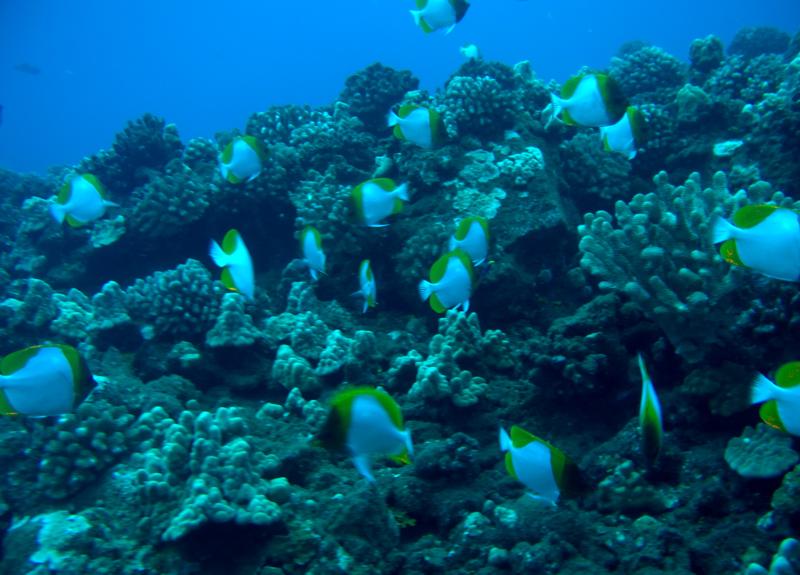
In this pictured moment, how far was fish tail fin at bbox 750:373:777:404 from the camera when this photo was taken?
2.46 meters

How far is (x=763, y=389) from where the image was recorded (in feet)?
8.14

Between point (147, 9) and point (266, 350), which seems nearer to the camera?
point (266, 350)

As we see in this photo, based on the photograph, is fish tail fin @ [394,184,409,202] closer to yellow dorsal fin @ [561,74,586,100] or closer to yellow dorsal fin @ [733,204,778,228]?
yellow dorsal fin @ [561,74,586,100]

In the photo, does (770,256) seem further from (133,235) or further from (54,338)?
(133,235)

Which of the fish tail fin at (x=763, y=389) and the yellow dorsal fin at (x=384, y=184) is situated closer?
the fish tail fin at (x=763, y=389)

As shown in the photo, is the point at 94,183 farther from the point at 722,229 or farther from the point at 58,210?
the point at 722,229

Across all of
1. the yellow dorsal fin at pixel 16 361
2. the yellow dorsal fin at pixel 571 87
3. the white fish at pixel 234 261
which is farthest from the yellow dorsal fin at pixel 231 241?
the yellow dorsal fin at pixel 571 87

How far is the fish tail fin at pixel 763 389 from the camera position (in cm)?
246

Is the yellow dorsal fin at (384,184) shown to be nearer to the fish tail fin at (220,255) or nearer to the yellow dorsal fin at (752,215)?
the fish tail fin at (220,255)

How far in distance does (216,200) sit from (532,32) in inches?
5188

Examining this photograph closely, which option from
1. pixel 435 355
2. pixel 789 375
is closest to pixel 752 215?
pixel 789 375

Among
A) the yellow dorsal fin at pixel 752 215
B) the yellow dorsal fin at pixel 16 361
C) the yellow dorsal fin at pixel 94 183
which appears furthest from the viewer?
the yellow dorsal fin at pixel 94 183

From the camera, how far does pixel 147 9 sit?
412 feet

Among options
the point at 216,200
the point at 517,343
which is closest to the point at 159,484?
the point at 517,343
